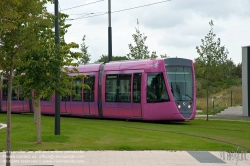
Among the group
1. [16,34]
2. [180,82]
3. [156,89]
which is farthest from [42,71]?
[180,82]

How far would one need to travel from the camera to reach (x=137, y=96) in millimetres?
28016

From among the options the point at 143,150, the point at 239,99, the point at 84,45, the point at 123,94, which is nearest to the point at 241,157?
the point at 143,150

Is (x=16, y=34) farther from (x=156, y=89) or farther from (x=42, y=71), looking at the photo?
A: (x=156, y=89)

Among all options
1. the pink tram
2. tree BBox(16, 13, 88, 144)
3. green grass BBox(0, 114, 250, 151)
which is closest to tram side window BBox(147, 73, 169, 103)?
the pink tram

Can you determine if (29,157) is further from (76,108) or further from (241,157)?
(76,108)

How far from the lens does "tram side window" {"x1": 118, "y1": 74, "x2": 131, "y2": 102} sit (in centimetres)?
2864

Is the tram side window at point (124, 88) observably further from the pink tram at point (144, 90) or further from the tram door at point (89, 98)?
the tram door at point (89, 98)

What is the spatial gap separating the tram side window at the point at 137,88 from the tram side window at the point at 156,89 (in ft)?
2.01

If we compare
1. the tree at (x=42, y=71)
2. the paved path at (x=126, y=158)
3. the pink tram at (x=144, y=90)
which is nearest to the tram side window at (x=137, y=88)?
the pink tram at (x=144, y=90)

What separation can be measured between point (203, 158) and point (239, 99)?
34.1 m

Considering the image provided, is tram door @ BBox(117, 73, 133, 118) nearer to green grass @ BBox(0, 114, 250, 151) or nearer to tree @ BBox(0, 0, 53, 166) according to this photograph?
green grass @ BBox(0, 114, 250, 151)

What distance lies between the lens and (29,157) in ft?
45.7

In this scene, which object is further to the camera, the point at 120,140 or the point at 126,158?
the point at 120,140

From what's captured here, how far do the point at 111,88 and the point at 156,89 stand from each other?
3.57 m
